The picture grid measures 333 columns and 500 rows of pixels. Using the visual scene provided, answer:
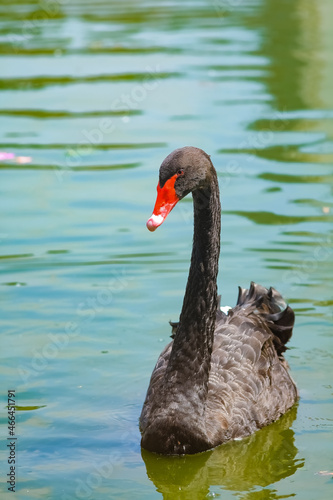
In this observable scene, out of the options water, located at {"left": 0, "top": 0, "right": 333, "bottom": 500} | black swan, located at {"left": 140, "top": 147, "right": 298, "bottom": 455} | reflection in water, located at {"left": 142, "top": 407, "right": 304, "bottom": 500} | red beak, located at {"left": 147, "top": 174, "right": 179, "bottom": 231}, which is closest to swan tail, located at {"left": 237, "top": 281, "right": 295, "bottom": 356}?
black swan, located at {"left": 140, "top": 147, "right": 298, "bottom": 455}

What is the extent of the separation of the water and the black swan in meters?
0.12

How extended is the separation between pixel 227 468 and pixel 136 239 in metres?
3.39

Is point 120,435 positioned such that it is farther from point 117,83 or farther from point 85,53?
point 85,53

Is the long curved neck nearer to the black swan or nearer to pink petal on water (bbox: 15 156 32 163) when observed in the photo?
the black swan

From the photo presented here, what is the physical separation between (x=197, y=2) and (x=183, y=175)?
19.4m

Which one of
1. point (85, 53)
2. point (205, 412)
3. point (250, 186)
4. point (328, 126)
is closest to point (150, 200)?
point (250, 186)

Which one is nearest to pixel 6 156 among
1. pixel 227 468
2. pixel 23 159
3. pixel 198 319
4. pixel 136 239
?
pixel 23 159

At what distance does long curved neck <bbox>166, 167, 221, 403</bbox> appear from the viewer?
5.25m

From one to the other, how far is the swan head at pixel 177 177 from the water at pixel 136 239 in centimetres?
141

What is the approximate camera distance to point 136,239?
27.4 feet

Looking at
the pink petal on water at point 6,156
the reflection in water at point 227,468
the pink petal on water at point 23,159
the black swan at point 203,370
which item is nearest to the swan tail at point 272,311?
the black swan at point 203,370

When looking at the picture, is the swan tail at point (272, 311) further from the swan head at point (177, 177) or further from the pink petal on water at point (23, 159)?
the pink petal on water at point (23, 159)

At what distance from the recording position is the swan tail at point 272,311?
599 centimetres

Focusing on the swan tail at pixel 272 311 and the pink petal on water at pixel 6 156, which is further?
the pink petal on water at pixel 6 156
